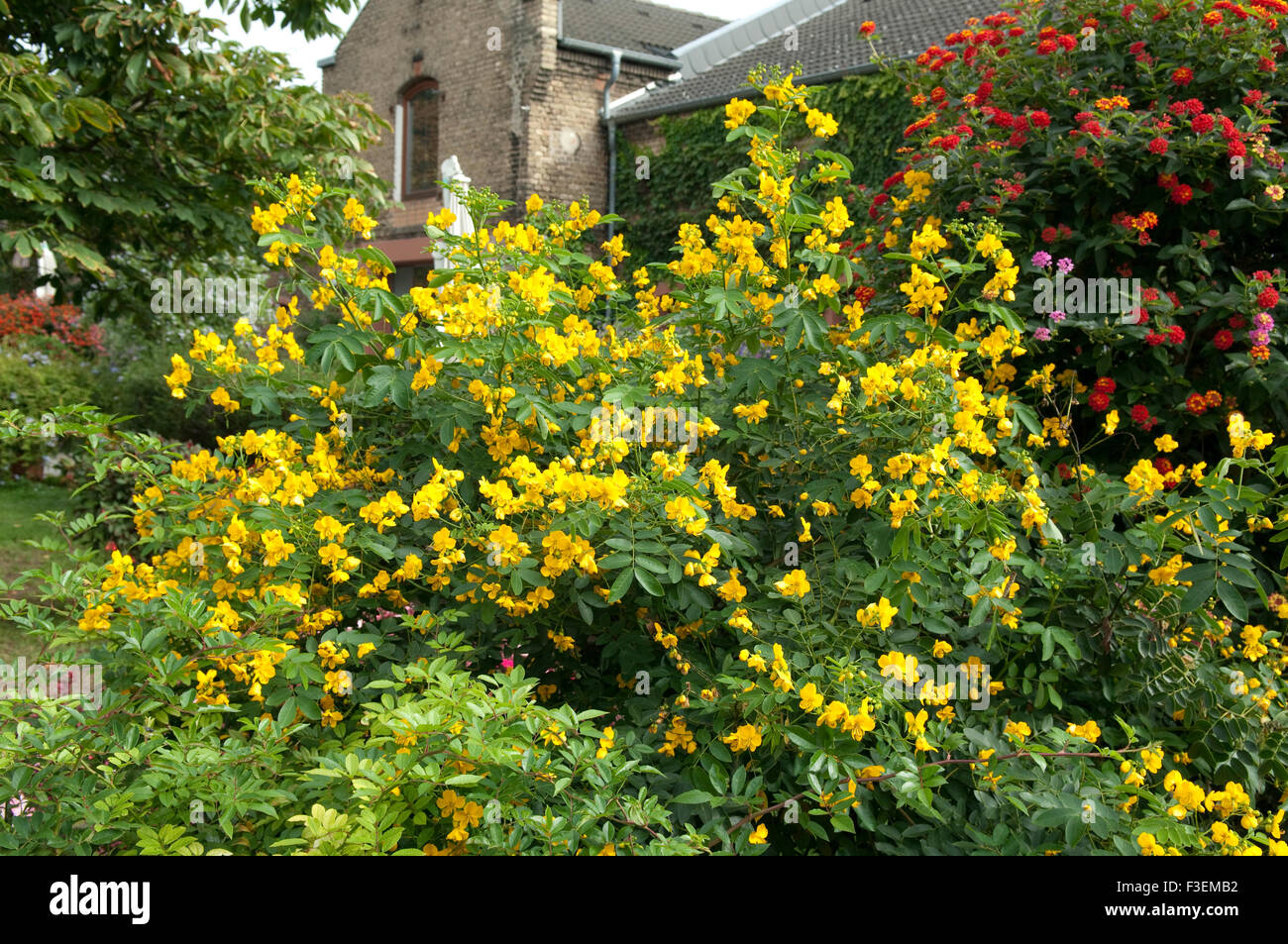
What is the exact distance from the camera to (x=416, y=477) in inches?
112

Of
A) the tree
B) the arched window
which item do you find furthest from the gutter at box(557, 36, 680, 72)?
the tree

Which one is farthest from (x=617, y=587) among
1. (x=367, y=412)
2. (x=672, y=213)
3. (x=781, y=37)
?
(x=781, y=37)

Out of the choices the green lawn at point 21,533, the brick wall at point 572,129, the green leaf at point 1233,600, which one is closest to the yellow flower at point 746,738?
the green leaf at point 1233,600

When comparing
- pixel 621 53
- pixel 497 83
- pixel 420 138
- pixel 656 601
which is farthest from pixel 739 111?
pixel 420 138

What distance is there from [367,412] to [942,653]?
1762 mm

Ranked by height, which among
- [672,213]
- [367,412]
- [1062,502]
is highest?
[672,213]

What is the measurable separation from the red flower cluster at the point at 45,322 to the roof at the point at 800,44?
8.66m

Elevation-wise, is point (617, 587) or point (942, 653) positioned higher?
point (617, 587)

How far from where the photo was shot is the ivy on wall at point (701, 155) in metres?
13.1

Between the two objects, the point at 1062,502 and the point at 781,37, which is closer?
the point at 1062,502

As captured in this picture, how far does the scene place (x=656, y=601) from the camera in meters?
2.65

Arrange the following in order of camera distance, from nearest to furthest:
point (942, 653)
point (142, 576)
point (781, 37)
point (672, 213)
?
point (942, 653) < point (142, 576) < point (672, 213) < point (781, 37)
